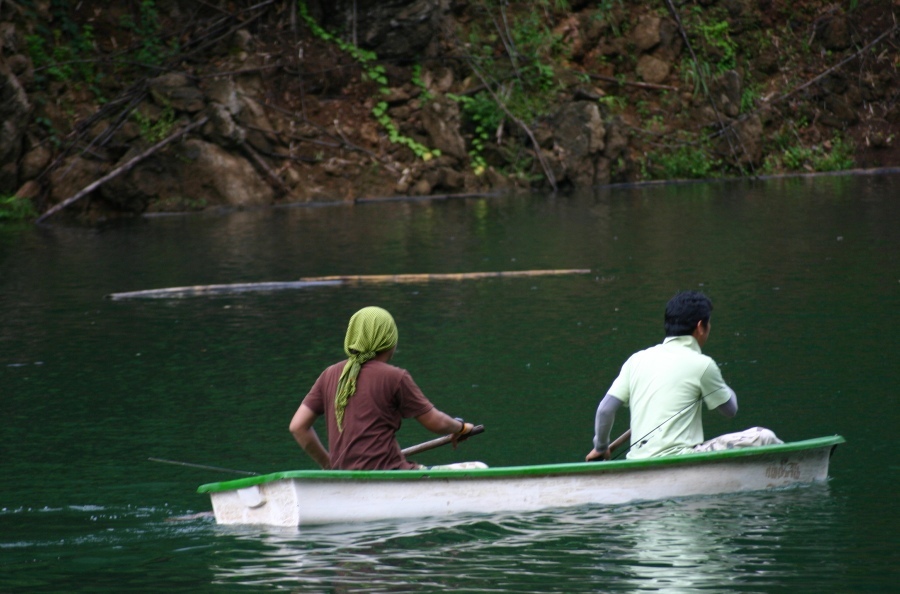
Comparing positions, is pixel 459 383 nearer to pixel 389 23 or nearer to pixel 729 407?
pixel 729 407

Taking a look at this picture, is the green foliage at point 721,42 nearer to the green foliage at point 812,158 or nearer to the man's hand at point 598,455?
the green foliage at point 812,158

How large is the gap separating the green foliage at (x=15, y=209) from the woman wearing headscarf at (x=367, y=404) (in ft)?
63.9

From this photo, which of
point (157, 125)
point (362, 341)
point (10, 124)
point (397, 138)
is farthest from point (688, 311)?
point (397, 138)

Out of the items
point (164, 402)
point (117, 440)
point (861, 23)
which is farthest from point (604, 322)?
point (861, 23)

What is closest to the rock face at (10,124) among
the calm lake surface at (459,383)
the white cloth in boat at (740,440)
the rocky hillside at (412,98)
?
the rocky hillside at (412,98)

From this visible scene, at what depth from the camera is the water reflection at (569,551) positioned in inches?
208

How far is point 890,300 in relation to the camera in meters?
11.9

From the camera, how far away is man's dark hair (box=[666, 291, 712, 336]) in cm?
590

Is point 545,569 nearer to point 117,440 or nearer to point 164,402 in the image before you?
point 117,440

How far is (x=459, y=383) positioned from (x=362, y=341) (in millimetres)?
3806

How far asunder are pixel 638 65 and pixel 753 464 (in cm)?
2575

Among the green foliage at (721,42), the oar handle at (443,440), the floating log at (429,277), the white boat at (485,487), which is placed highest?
the green foliage at (721,42)

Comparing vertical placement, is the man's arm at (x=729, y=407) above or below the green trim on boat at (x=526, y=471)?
above

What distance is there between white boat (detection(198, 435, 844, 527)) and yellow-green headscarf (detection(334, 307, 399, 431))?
38 cm
